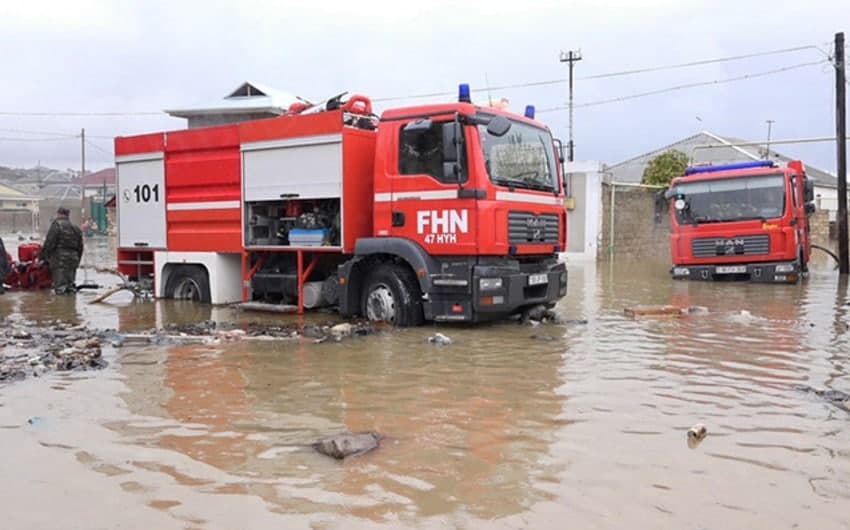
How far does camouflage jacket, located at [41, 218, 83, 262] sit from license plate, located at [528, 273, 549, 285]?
8.80m

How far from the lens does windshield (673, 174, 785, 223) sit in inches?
579

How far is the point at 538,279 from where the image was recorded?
8.67 meters

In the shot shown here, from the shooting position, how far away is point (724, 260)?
14977mm

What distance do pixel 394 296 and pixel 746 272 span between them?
9.15m

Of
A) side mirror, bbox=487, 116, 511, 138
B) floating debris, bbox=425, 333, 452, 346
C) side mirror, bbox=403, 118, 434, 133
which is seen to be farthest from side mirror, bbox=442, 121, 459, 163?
floating debris, bbox=425, 333, 452, 346

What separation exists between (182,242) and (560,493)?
29.2 feet

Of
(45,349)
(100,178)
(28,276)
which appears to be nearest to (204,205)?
(45,349)

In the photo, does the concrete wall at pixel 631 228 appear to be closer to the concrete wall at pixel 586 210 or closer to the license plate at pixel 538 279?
the concrete wall at pixel 586 210

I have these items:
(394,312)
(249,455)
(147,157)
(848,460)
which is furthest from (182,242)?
(848,460)

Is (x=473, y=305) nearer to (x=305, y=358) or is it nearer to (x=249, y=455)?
(x=305, y=358)

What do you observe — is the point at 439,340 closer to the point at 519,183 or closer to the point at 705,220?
the point at 519,183

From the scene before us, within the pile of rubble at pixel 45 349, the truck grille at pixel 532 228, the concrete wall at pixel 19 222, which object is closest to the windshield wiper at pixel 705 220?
the truck grille at pixel 532 228

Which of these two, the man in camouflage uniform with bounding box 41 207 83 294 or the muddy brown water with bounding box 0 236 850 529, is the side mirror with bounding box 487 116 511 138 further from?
the man in camouflage uniform with bounding box 41 207 83 294

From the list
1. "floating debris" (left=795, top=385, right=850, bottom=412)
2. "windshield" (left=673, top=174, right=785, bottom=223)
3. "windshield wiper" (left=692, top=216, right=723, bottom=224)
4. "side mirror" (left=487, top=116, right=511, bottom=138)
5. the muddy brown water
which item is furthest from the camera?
"windshield wiper" (left=692, top=216, right=723, bottom=224)
